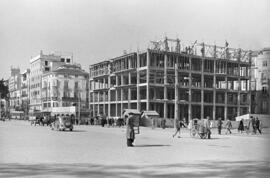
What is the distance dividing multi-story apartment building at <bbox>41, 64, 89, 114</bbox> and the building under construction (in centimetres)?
1758

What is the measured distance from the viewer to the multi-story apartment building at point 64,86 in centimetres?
10175

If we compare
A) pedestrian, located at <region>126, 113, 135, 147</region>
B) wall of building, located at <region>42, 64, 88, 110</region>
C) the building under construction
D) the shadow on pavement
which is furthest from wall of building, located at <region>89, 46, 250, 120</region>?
the shadow on pavement

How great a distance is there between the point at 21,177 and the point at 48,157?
4024 millimetres

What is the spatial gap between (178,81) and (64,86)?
139ft

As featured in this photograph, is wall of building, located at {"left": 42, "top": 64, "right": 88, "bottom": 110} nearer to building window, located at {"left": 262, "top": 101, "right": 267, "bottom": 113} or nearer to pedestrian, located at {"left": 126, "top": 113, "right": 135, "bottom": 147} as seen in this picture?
building window, located at {"left": 262, "top": 101, "right": 267, "bottom": 113}

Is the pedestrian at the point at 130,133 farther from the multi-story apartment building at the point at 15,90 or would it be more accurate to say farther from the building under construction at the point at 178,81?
the multi-story apartment building at the point at 15,90

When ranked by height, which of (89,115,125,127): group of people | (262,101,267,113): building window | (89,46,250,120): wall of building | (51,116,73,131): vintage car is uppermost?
(89,46,250,120): wall of building

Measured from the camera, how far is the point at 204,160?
1266 centimetres

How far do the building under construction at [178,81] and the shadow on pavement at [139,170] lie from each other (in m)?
55.5

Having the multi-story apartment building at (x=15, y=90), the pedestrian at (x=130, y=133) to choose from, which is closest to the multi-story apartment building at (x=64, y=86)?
the multi-story apartment building at (x=15, y=90)

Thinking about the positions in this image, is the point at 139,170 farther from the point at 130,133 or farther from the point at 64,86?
the point at 64,86

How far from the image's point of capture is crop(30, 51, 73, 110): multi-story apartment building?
114m

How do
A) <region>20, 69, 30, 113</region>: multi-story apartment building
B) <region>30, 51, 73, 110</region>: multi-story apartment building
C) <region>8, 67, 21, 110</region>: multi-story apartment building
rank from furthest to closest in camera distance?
<region>8, 67, 21, 110</region>: multi-story apartment building
<region>20, 69, 30, 113</region>: multi-story apartment building
<region>30, 51, 73, 110</region>: multi-story apartment building

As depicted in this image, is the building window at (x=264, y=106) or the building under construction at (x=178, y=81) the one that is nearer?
the building under construction at (x=178, y=81)
